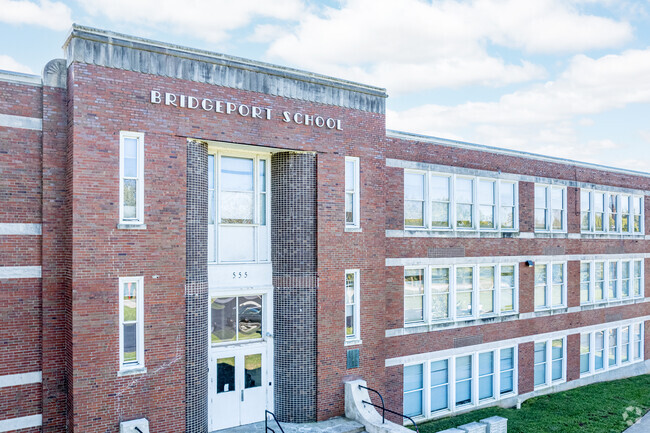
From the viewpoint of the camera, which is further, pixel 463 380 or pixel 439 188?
pixel 463 380

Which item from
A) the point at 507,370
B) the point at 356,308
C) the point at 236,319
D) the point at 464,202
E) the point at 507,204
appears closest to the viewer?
the point at 236,319

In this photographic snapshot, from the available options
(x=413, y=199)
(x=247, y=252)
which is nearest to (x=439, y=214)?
(x=413, y=199)

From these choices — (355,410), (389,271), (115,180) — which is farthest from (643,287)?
(115,180)

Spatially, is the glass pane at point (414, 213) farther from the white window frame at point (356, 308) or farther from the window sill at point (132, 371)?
the window sill at point (132, 371)

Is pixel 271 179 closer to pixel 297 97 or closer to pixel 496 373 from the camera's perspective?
pixel 297 97

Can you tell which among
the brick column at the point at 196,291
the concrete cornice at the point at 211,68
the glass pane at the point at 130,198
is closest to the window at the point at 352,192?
the concrete cornice at the point at 211,68

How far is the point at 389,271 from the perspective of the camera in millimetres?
15680

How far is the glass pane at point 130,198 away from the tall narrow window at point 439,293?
370 inches

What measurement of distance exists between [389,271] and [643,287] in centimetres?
1497

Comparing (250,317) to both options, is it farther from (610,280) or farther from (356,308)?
(610,280)

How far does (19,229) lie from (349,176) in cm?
786

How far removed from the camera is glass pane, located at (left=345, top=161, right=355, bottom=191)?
559 inches

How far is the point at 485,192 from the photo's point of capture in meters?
18.1

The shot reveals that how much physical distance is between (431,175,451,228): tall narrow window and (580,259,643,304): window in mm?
7688
